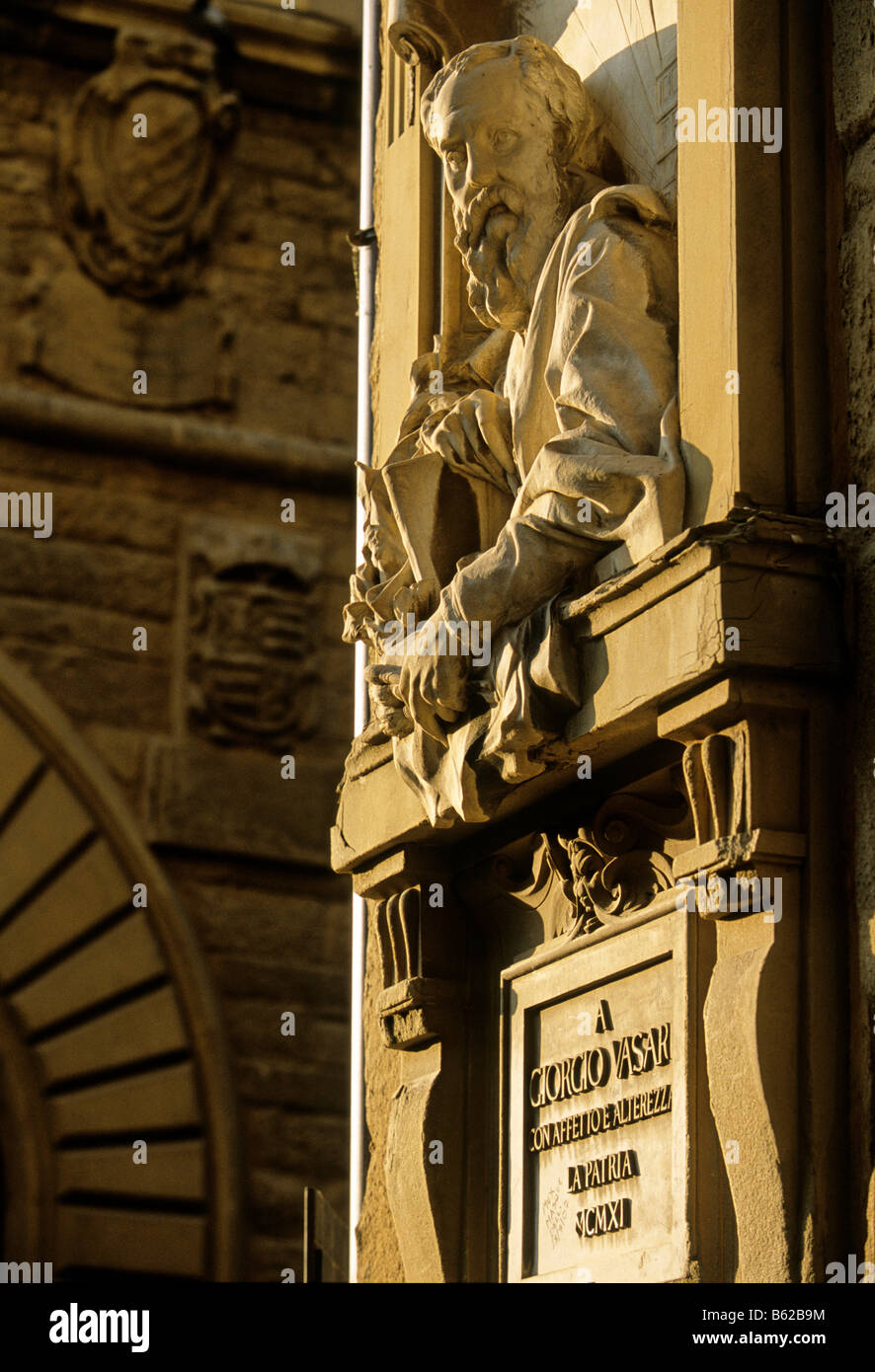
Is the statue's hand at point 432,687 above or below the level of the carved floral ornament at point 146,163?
below

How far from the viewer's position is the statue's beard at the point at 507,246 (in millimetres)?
4047

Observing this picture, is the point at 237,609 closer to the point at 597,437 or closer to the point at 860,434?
the point at 597,437

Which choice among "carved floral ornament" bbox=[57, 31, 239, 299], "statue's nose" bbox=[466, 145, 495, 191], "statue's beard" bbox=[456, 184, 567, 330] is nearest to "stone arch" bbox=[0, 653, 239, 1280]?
"carved floral ornament" bbox=[57, 31, 239, 299]

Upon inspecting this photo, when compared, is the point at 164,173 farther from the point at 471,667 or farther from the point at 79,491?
the point at 471,667

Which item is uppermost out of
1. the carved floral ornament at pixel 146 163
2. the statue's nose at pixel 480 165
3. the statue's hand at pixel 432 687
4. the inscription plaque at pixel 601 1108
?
the carved floral ornament at pixel 146 163

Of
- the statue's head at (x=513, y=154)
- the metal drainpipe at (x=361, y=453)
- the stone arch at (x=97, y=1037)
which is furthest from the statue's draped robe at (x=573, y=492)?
the stone arch at (x=97, y=1037)

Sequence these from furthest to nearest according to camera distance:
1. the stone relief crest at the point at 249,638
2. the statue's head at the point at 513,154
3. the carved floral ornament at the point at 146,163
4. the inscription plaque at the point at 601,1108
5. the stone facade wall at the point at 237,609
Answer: the carved floral ornament at the point at 146,163 → the stone relief crest at the point at 249,638 → the stone facade wall at the point at 237,609 → the statue's head at the point at 513,154 → the inscription plaque at the point at 601,1108

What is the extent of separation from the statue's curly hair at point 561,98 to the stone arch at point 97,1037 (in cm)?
478

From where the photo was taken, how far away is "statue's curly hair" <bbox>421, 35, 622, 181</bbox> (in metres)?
4.07

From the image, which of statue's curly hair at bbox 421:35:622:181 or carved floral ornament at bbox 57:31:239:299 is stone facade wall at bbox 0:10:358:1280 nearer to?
carved floral ornament at bbox 57:31:239:299

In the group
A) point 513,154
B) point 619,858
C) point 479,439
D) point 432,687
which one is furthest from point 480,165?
point 619,858

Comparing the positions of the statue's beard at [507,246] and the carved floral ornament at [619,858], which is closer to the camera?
the carved floral ornament at [619,858]

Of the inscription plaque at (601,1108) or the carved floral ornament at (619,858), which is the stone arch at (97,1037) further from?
the carved floral ornament at (619,858)
